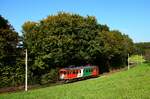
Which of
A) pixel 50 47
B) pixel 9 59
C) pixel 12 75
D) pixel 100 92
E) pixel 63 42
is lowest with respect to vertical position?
pixel 12 75

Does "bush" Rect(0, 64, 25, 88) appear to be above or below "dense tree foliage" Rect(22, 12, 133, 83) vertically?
below

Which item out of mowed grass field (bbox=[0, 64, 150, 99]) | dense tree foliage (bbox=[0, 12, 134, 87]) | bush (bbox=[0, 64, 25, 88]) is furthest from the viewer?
dense tree foliage (bbox=[0, 12, 134, 87])

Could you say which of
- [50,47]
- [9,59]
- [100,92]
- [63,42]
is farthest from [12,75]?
[100,92]

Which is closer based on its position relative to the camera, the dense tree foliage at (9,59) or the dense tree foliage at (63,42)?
the dense tree foliage at (9,59)

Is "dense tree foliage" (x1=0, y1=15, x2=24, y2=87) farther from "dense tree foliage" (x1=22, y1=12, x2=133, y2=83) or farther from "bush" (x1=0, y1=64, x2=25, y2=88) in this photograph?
"dense tree foliage" (x1=22, y1=12, x2=133, y2=83)

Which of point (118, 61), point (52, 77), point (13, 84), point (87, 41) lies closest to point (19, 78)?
point (13, 84)

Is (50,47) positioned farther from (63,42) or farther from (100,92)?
(100,92)

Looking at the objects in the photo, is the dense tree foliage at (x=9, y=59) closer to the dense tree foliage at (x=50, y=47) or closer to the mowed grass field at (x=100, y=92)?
the dense tree foliage at (x=50, y=47)

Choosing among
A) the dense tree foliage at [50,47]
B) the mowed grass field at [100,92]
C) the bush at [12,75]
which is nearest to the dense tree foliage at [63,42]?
the dense tree foliage at [50,47]

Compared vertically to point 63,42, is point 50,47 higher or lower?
lower

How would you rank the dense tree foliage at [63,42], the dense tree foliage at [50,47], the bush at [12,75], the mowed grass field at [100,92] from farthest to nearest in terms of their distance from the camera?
Answer: 1. the dense tree foliage at [63,42]
2. the dense tree foliage at [50,47]
3. the bush at [12,75]
4. the mowed grass field at [100,92]

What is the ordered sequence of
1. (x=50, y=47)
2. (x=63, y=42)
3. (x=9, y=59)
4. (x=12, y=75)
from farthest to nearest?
(x=63, y=42)
(x=50, y=47)
(x=9, y=59)
(x=12, y=75)

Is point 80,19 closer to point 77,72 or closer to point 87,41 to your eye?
point 87,41

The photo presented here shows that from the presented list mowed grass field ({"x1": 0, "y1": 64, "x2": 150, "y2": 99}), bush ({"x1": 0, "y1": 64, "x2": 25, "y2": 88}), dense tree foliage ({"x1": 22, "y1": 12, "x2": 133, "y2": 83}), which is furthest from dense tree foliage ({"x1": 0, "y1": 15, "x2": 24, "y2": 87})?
mowed grass field ({"x1": 0, "y1": 64, "x2": 150, "y2": 99})
